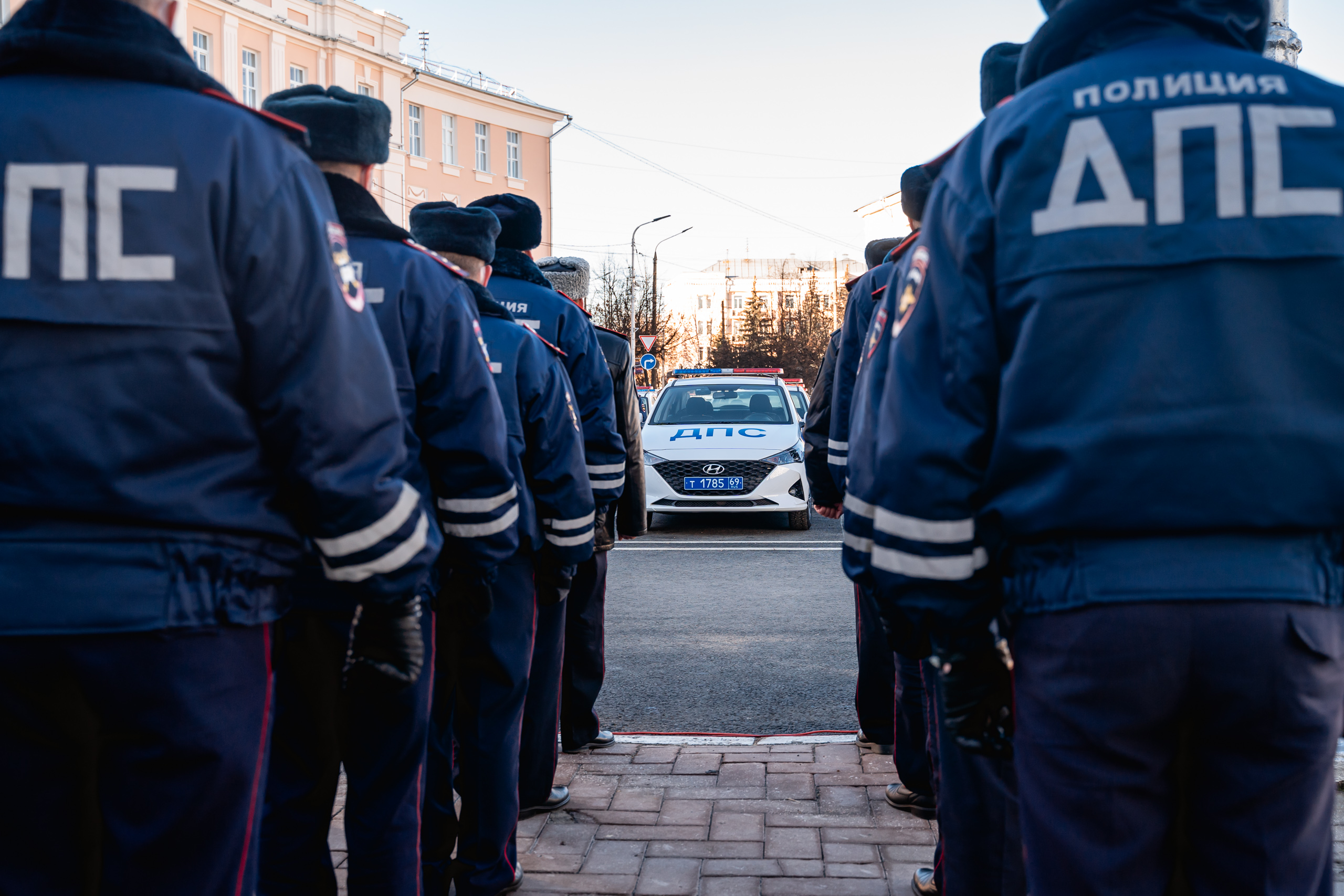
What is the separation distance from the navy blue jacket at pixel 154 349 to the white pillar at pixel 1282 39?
10.9 ft

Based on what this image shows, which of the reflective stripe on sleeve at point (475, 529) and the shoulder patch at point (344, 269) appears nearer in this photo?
the shoulder patch at point (344, 269)

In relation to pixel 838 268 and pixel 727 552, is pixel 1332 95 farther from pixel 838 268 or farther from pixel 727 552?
pixel 838 268

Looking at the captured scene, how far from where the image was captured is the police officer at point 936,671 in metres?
1.98

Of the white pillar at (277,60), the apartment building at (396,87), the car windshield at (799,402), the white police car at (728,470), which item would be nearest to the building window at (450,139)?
the apartment building at (396,87)

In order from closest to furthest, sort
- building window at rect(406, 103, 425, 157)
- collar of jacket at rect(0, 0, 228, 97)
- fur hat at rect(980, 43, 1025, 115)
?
collar of jacket at rect(0, 0, 228, 97) < fur hat at rect(980, 43, 1025, 115) < building window at rect(406, 103, 425, 157)

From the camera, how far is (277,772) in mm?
2443

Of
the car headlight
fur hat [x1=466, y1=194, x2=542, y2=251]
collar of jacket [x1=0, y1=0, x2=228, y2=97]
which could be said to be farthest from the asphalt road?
collar of jacket [x1=0, y1=0, x2=228, y2=97]

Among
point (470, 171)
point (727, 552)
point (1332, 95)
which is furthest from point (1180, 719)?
point (470, 171)

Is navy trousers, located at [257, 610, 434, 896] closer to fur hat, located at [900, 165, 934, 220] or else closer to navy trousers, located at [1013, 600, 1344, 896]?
navy trousers, located at [1013, 600, 1344, 896]

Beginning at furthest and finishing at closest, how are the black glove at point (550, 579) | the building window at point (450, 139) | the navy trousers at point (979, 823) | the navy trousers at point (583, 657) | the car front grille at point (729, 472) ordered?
the building window at point (450, 139)
the car front grille at point (729, 472)
the navy trousers at point (583, 657)
the black glove at point (550, 579)
the navy trousers at point (979, 823)

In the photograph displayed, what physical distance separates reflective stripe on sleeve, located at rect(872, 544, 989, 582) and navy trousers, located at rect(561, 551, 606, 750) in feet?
8.85

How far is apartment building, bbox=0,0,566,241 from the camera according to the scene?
3209 centimetres

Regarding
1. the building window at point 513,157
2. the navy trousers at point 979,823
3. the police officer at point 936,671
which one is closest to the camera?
the police officer at point 936,671

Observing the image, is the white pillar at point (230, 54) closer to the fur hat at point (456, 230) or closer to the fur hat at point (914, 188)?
the fur hat at point (456, 230)
